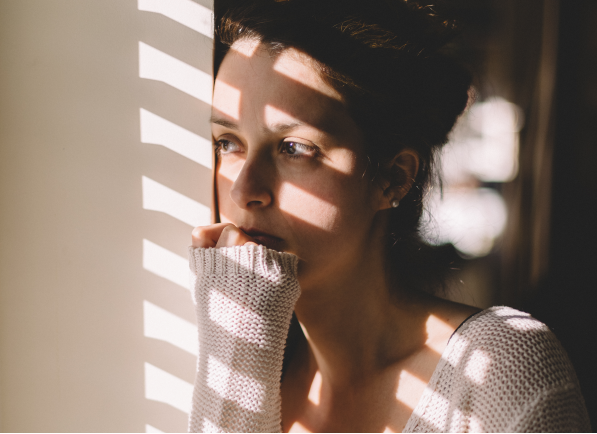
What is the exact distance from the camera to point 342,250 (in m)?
1.06

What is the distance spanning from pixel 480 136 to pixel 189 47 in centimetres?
394

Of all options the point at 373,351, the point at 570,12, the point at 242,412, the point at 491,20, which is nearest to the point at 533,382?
the point at 373,351

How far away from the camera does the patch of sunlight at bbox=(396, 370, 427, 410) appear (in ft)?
3.45

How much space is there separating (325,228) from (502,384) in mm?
485

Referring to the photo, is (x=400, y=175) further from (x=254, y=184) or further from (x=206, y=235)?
(x=206, y=235)

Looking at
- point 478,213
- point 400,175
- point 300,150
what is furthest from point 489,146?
point 300,150

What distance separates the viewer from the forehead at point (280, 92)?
95cm

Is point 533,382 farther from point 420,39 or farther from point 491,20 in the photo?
point 491,20

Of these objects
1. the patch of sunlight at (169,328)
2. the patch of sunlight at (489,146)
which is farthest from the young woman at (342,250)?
the patch of sunlight at (489,146)

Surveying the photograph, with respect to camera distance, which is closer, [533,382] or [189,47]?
[533,382]

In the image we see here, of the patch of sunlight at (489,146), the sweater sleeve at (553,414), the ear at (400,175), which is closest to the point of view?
the sweater sleeve at (553,414)

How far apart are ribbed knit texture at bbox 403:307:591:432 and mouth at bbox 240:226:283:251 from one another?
468mm

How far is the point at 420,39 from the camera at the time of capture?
1.12 m

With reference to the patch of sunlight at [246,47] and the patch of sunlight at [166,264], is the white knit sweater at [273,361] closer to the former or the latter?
the patch of sunlight at [166,264]
